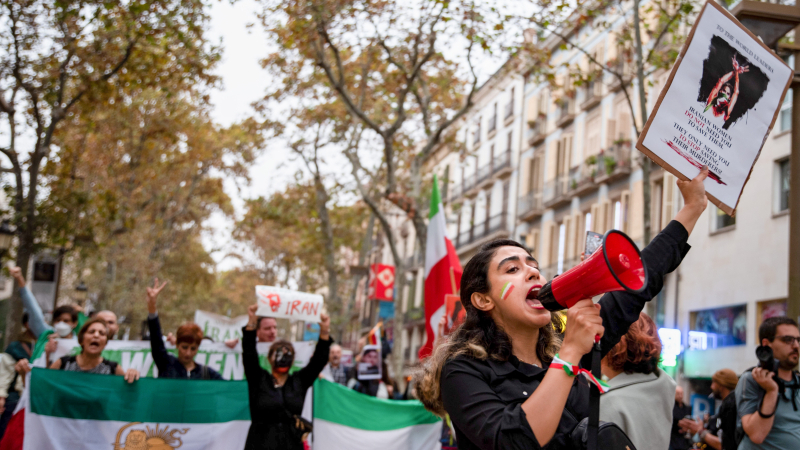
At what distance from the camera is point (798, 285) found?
659 cm

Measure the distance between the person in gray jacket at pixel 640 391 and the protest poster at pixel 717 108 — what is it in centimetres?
83

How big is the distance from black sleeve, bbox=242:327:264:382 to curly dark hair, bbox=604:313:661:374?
10.4 feet

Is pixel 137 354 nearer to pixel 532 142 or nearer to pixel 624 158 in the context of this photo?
pixel 624 158

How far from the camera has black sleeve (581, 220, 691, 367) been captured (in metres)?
2.92

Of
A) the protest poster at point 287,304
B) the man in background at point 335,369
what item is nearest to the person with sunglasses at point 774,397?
the protest poster at point 287,304

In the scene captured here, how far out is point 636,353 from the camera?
12.6 feet

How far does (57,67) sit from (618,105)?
18.9 metres

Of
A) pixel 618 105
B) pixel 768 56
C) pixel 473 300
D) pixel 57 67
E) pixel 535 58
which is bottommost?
pixel 473 300

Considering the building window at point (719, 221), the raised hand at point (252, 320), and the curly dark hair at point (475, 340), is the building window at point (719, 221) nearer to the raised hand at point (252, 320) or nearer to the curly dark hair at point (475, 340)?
the raised hand at point (252, 320)

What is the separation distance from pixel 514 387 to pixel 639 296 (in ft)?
1.83

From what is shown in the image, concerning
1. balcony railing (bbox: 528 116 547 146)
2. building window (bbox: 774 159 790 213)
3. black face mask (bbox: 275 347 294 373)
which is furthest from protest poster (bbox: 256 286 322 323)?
balcony railing (bbox: 528 116 547 146)

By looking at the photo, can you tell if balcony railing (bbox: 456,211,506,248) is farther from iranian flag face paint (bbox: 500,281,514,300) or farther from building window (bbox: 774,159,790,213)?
iranian flag face paint (bbox: 500,281,514,300)

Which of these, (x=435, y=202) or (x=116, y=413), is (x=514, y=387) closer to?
(x=116, y=413)

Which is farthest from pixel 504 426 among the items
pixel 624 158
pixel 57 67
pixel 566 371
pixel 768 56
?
pixel 624 158
